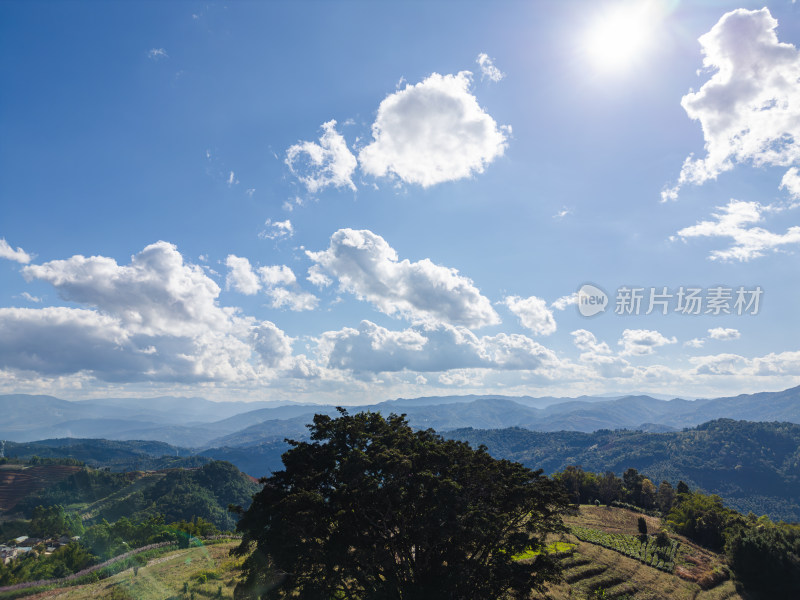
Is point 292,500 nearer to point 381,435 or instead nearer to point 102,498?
point 381,435

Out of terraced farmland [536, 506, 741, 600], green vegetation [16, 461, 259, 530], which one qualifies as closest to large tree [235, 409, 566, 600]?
terraced farmland [536, 506, 741, 600]

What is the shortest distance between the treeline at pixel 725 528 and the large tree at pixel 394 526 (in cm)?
674

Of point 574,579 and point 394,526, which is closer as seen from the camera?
point 394,526

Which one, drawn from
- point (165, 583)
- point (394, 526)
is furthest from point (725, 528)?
point (165, 583)

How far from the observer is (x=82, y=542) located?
82.4m

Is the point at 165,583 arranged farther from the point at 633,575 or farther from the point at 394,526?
the point at 633,575

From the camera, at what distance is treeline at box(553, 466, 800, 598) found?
4181cm

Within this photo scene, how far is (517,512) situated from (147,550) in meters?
49.2

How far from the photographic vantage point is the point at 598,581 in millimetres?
38312

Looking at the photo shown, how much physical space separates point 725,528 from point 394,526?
6861cm

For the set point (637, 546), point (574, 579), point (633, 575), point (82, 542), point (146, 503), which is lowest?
point (146, 503)

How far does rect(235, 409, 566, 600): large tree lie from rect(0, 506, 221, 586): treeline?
128ft

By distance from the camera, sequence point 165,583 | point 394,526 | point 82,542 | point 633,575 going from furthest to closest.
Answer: point 82,542 < point 633,575 < point 165,583 < point 394,526

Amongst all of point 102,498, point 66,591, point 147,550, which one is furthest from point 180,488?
point 66,591
